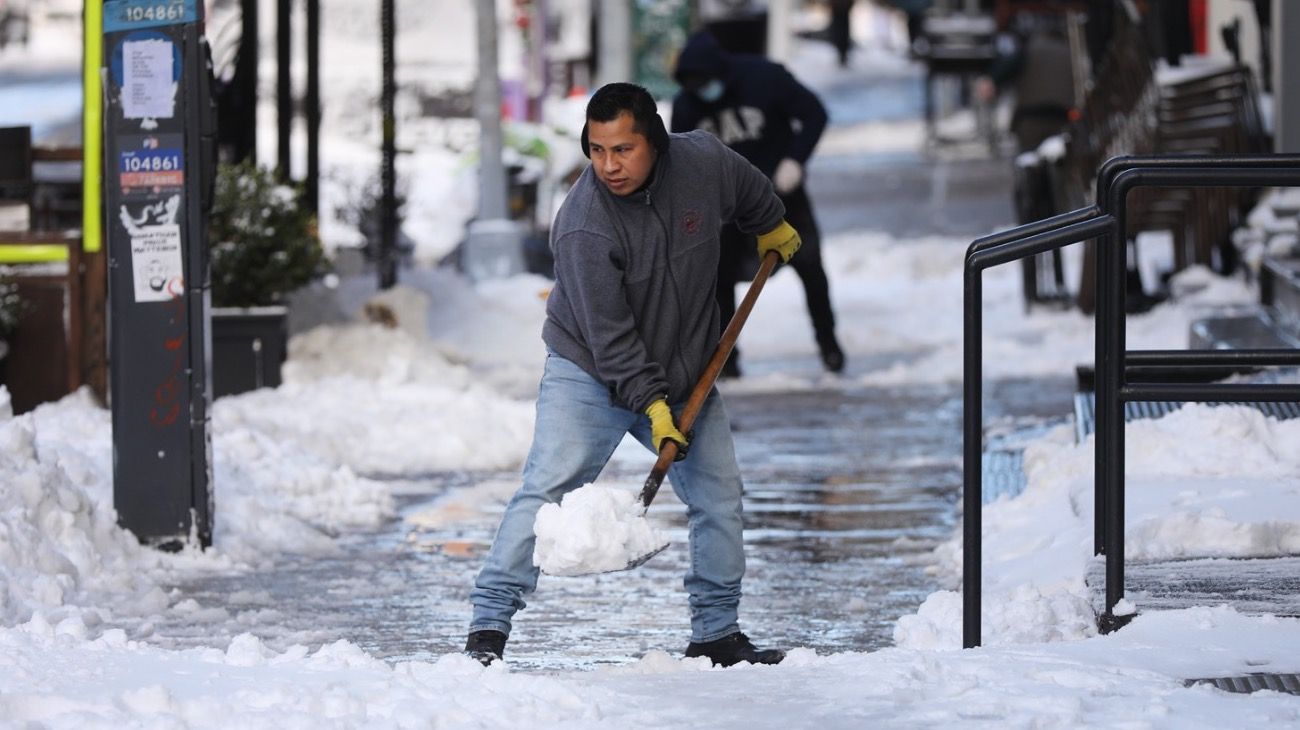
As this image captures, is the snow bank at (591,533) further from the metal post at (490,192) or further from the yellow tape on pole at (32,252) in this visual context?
the metal post at (490,192)

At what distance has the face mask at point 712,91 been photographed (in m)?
11.6

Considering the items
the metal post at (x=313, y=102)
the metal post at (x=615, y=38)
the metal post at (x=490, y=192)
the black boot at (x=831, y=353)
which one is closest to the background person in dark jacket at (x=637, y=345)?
the black boot at (x=831, y=353)

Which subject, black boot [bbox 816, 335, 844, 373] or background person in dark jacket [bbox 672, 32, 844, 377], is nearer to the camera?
background person in dark jacket [bbox 672, 32, 844, 377]

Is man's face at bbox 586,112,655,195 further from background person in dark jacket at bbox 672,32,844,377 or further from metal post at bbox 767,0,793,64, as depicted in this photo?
metal post at bbox 767,0,793,64

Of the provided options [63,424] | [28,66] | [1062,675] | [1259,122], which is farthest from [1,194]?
[1259,122]

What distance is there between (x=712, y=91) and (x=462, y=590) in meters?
5.17

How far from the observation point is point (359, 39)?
103ft

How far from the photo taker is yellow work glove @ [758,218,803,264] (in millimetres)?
6121

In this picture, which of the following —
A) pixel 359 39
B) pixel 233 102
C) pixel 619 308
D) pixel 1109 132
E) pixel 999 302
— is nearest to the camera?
pixel 619 308

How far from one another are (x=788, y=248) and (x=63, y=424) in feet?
12.3

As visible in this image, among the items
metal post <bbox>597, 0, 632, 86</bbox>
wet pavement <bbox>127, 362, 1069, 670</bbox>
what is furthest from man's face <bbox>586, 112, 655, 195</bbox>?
metal post <bbox>597, 0, 632, 86</bbox>

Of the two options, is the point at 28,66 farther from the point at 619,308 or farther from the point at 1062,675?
the point at 1062,675

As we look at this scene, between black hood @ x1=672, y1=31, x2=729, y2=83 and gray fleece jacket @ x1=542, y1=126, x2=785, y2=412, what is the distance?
19.0ft

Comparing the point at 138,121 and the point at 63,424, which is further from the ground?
the point at 138,121
